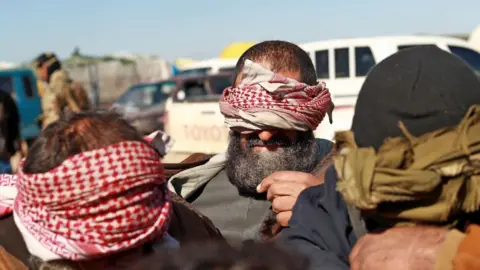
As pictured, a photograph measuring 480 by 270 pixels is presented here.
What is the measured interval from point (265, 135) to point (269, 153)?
8 centimetres

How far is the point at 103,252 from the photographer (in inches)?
70.1

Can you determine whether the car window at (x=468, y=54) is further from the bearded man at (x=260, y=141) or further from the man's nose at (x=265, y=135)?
the man's nose at (x=265, y=135)

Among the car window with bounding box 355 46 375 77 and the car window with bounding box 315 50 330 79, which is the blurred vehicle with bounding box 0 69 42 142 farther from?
the car window with bounding box 355 46 375 77

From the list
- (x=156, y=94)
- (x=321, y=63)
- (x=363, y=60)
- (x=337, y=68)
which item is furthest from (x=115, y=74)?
(x=363, y=60)

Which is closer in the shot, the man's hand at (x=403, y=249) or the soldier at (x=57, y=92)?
the man's hand at (x=403, y=249)

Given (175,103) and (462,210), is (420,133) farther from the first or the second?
(175,103)

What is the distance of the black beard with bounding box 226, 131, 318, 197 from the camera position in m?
2.90

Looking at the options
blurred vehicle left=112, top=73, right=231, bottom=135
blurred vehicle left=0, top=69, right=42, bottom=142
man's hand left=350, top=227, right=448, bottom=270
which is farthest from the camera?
blurred vehicle left=0, top=69, right=42, bottom=142

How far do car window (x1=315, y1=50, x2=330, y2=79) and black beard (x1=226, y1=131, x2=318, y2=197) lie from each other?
8179mm

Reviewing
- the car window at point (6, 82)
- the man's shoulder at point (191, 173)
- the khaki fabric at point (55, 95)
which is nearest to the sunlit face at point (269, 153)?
the man's shoulder at point (191, 173)

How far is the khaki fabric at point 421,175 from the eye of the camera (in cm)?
150

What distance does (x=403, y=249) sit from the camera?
1568mm

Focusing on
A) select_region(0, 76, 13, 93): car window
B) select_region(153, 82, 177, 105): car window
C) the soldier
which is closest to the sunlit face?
the soldier

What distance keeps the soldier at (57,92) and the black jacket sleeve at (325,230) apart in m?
9.23
